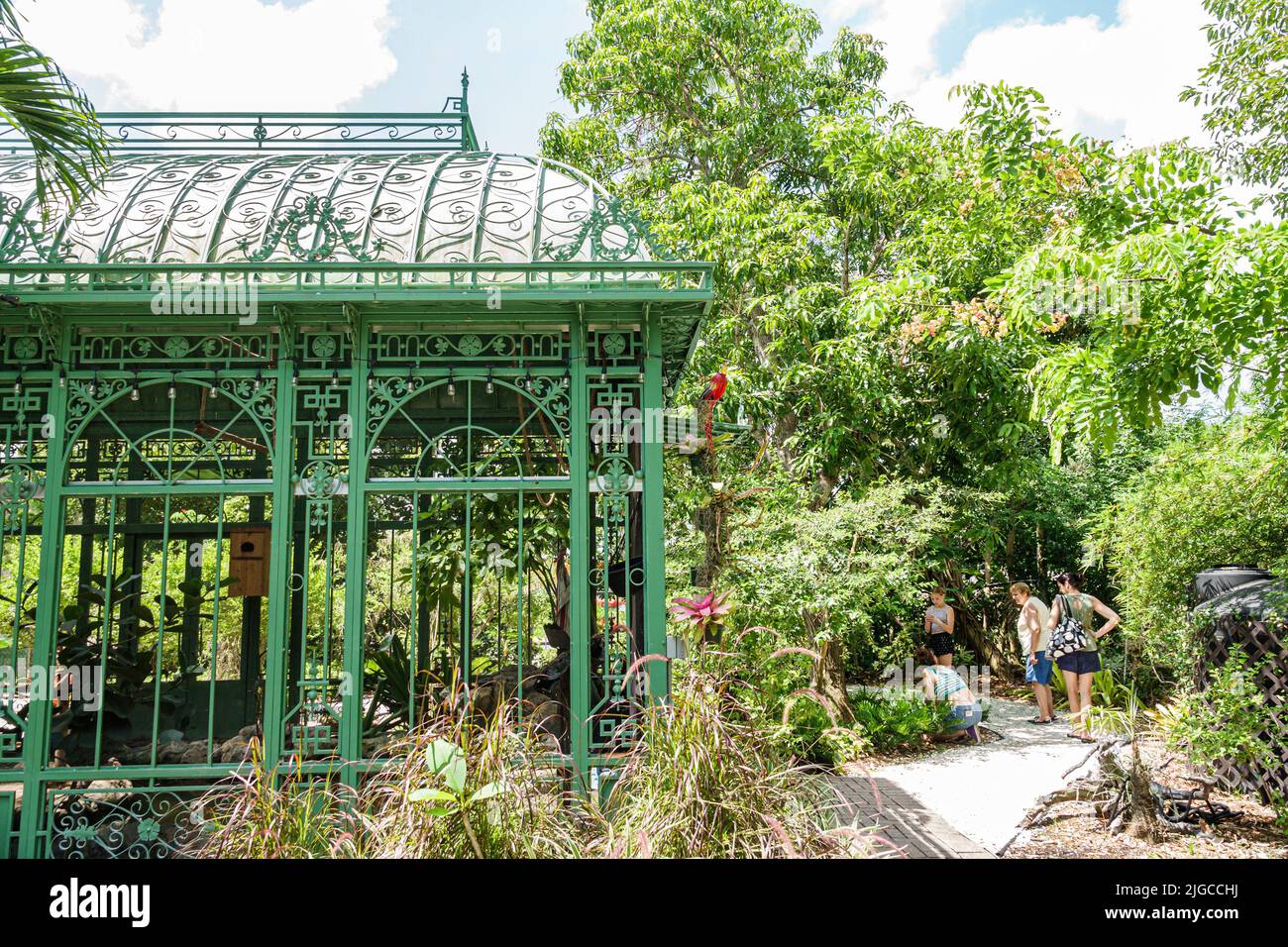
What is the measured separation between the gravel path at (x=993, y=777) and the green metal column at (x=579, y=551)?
8.63ft

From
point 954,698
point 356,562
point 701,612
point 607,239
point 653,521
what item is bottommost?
point 954,698

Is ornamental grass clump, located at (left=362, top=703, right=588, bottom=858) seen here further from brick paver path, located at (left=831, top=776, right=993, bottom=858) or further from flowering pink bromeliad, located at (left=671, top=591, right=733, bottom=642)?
brick paver path, located at (left=831, top=776, right=993, bottom=858)

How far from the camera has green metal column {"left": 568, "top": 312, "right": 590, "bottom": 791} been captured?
15.6 feet

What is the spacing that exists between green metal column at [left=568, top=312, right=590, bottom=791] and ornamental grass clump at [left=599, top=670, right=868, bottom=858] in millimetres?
780

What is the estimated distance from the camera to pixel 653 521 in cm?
489

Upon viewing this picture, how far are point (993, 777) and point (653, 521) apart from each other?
4.39m

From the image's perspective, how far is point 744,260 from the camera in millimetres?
10773

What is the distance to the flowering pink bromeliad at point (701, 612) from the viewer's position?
4.87m

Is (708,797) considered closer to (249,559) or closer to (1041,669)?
(249,559)

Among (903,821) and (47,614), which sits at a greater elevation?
(47,614)

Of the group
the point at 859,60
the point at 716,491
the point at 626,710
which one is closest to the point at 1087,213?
the point at 716,491

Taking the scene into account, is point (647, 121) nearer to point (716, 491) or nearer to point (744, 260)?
point (744, 260)

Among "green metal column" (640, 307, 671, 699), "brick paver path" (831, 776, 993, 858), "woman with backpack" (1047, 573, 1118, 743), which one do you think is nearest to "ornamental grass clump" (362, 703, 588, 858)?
"green metal column" (640, 307, 671, 699)

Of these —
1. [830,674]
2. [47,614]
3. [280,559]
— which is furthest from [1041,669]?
[47,614]
